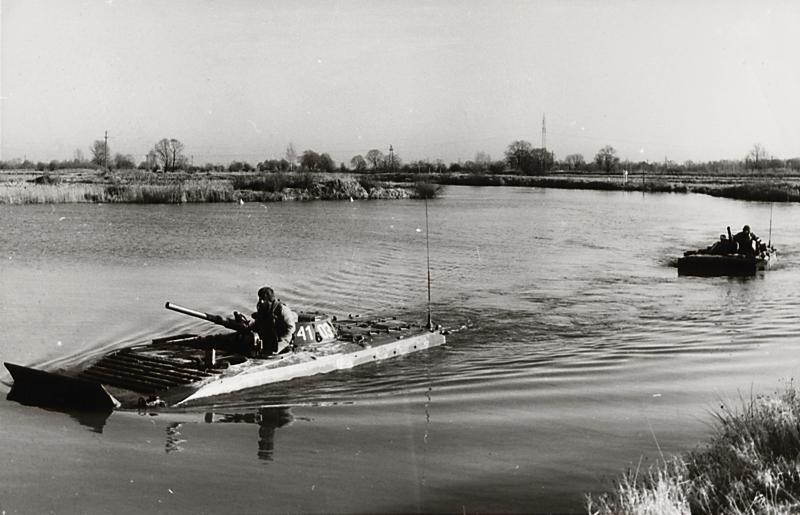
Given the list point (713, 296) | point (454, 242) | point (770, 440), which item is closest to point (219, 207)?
point (454, 242)

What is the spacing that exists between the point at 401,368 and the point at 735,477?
817cm

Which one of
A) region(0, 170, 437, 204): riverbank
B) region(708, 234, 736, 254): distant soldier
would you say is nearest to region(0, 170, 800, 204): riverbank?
region(0, 170, 437, 204): riverbank

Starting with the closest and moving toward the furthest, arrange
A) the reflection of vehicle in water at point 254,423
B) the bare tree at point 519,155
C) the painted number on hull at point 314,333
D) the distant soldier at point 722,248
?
the reflection of vehicle in water at point 254,423
the painted number on hull at point 314,333
the distant soldier at point 722,248
the bare tree at point 519,155

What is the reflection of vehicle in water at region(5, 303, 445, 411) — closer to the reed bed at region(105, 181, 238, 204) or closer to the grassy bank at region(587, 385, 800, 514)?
the grassy bank at region(587, 385, 800, 514)

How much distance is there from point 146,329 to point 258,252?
1390 centimetres

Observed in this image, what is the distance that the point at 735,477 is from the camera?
8570mm

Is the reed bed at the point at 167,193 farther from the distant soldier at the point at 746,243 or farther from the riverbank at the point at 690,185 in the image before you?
the distant soldier at the point at 746,243

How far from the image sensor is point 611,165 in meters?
150

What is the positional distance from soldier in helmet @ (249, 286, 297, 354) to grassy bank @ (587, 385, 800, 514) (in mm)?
6664

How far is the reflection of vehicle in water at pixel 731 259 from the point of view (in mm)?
29453

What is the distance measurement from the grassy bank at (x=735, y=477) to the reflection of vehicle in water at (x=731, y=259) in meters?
20.1

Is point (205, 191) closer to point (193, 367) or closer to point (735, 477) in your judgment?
point (193, 367)

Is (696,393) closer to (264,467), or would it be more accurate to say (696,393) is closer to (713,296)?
(264,467)

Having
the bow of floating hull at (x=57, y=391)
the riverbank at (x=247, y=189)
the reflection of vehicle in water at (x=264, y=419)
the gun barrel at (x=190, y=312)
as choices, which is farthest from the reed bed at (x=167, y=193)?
the reflection of vehicle in water at (x=264, y=419)
